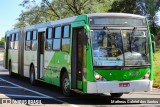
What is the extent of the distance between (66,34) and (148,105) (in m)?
4.32

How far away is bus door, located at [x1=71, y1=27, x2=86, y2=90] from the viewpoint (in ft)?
45.8

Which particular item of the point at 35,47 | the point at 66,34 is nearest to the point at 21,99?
the point at 66,34

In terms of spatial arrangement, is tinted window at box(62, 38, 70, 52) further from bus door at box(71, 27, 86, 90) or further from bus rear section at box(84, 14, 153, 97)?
bus rear section at box(84, 14, 153, 97)

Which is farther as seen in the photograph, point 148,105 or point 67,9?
point 67,9

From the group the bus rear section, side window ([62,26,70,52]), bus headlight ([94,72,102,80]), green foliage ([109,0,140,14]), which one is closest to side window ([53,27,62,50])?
side window ([62,26,70,52])

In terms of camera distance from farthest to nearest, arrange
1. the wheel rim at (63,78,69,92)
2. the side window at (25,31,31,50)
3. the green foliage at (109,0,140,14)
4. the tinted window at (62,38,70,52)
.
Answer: the green foliage at (109,0,140,14) → the side window at (25,31,31,50) → the wheel rim at (63,78,69,92) → the tinted window at (62,38,70,52)

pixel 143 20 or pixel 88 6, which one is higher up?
pixel 88 6

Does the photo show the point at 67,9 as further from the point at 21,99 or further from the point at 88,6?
the point at 21,99

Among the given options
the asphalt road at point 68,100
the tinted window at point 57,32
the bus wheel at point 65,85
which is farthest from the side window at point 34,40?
the bus wheel at point 65,85

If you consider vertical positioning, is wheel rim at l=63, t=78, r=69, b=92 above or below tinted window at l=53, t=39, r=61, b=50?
below

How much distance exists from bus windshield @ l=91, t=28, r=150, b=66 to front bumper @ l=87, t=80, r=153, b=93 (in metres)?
0.59

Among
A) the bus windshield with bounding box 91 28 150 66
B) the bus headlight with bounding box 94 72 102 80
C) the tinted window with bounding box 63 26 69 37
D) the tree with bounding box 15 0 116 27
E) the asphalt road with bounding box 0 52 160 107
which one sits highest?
the tree with bounding box 15 0 116 27

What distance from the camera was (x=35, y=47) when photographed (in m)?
20.2

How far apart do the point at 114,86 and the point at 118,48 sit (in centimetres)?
122
